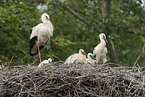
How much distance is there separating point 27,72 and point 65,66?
661 millimetres

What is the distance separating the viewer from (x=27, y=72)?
3.46 meters

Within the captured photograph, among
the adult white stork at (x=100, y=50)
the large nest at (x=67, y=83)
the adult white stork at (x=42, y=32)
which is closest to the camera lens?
the large nest at (x=67, y=83)

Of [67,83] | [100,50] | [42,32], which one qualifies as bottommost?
[67,83]

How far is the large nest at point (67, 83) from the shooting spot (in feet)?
10.6

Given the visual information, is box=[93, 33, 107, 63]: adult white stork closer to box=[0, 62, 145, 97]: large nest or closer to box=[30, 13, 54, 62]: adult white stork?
box=[30, 13, 54, 62]: adult white stork

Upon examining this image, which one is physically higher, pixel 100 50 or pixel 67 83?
pixel 100 50

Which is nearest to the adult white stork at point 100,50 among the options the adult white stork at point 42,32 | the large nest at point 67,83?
the adult white stork at point 42,32

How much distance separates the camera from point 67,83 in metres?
3.30

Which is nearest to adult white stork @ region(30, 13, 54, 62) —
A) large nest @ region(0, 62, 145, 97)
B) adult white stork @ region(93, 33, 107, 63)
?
adult white stork @ region(93, 33, 107, 63)

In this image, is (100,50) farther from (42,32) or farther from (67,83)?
(67,83)

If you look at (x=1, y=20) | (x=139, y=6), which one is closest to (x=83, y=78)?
(x=1, y=20)

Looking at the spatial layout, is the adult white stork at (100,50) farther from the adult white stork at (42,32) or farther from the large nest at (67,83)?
the large nest at (67,83)

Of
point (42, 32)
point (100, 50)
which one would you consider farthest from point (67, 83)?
point (100, 50)

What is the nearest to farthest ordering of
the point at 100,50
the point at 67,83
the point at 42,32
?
1. the point at 67,83
2. the point at 42,32
3. the point at 100,50
